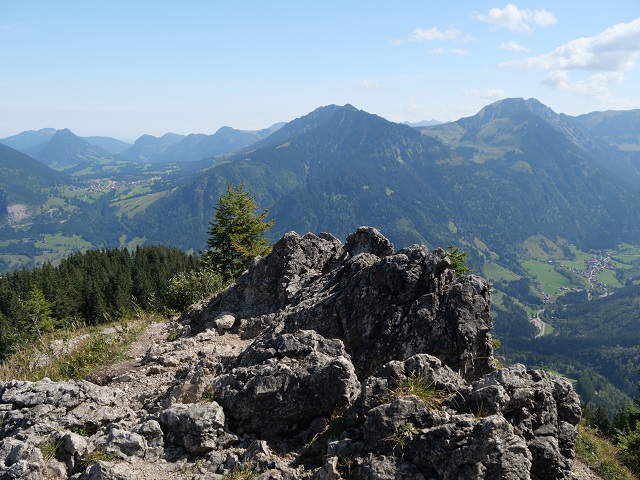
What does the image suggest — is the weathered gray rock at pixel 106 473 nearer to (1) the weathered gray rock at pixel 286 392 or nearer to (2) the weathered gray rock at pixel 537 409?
(1) the weathered gray rock at pixel 286 392

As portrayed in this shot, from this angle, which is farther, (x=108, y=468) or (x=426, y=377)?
(x=426, y=377)

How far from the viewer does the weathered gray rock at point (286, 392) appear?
938 cm

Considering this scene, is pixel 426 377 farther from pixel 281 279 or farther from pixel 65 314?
pixel 65 314

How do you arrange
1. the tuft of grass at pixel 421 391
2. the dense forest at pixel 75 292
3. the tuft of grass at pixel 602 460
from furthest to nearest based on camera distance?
the dense forest at pixel 75 292
the tuft of grass at pixel 602 460
the tuft of grass at pixel 421 391

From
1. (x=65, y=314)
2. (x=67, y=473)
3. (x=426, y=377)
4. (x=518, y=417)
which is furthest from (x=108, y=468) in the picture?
(x=65, y=314)

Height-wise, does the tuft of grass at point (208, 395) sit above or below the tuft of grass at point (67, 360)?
above

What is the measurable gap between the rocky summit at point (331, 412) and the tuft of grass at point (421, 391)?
3 cm

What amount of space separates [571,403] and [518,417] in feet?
6.14

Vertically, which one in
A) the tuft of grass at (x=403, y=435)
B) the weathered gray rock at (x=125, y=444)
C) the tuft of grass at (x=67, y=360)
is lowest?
the tuft of grass at (x=67, y=360)

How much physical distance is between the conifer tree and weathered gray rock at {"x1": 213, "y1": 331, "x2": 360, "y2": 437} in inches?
1026

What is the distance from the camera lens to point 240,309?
64.0 feet

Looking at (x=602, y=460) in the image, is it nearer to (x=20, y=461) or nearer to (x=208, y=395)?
(x=208, y=395)

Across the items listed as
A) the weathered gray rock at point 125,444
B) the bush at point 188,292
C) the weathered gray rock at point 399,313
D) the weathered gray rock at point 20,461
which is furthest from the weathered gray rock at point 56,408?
the bush at point 188,292

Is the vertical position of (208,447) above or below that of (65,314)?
above
